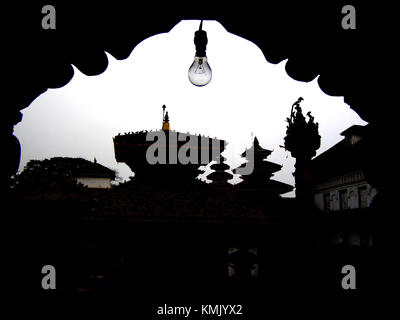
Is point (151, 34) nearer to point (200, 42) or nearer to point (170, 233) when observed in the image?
point (200, 42)

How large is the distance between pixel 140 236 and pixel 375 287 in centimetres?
885

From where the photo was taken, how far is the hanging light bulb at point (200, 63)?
9.96 feet

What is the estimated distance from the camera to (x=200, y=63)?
306cm

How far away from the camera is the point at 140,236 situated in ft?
33.3

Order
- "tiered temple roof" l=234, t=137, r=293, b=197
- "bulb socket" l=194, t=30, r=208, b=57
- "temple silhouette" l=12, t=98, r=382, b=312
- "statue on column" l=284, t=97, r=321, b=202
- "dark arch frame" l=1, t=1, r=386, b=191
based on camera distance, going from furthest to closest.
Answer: "tiered temple roof" l=234, t=137, r=293, b=197 < "statue on column" l=284, t=97, r=321, b=202 < "temple silhouette" l=12, t=98, r=382, b=312 < "bulb socket" l=194, t=30, r=208, b=57 < "dark arch frame" l=1, t=1, r=386, b=191

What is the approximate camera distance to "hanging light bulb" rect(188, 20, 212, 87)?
304cm

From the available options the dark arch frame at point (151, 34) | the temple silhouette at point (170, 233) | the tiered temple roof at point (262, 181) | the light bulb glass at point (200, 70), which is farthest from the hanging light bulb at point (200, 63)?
the tiered temple roof at point (262, 181)

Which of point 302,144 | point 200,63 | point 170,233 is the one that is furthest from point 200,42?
point 302,144

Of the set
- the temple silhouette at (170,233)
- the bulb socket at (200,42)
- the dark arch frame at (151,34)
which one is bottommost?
the temple silhouette at (170,233)

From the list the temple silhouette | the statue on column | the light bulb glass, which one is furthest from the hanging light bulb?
the statue on column

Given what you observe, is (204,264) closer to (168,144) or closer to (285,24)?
(168,144)

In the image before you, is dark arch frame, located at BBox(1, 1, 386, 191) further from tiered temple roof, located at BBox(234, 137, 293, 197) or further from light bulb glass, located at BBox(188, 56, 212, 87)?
tiered temple roof, located at BBox(234, 137, 293, 197)

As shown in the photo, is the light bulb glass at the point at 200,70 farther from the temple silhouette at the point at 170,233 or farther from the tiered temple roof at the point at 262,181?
the tiered temple roof at the point at 262,181
